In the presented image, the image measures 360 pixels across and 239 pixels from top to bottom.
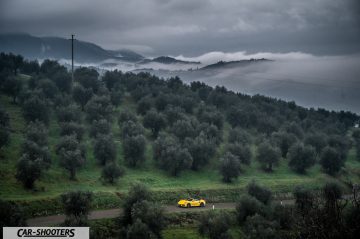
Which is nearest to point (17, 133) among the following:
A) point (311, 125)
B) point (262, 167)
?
point (262, 167)

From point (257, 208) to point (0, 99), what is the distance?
365 ft

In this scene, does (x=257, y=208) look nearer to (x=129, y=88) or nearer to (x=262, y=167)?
(x=262, y=167)

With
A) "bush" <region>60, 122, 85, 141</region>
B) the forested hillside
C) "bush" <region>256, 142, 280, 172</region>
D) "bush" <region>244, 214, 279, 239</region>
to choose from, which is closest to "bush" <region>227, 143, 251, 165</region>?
the forested hillside

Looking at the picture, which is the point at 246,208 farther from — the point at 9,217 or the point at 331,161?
the point at 331,161

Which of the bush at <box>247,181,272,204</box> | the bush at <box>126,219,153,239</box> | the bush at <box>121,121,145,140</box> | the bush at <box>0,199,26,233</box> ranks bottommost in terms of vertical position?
the bush at <box>247,181,272,204</box>

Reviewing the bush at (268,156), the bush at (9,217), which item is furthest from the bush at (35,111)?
the bush at (9,217)

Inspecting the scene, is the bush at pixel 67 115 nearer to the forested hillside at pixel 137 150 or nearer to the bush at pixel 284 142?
the forested hillside at pixel 137 150

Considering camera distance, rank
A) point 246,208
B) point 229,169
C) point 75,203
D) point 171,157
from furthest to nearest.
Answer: point 171,157 → point 229,169 → point 246,208 → point 75,203

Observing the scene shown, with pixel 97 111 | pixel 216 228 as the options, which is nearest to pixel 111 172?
pixel 216 228

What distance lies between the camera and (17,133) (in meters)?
106

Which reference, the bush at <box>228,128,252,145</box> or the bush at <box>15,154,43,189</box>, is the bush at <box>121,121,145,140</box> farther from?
the bush at <box>15,154,43,189</box>

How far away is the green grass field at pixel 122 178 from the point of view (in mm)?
73000

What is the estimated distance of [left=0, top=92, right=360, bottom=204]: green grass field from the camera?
73000 mm

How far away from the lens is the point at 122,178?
8938 cm
